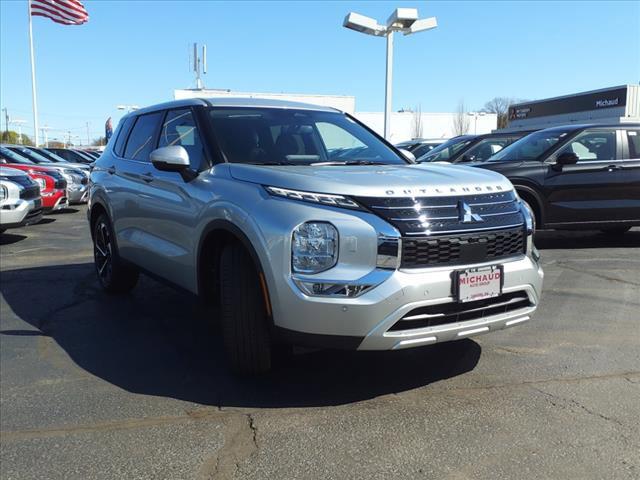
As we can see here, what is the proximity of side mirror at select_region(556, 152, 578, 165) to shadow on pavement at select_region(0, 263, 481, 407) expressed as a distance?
14.5 feet

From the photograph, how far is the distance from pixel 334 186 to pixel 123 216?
283cm

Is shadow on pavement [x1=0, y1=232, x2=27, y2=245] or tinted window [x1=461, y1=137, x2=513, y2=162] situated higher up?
tinted window [x1=461, y1=137, x2=513, y2=162]

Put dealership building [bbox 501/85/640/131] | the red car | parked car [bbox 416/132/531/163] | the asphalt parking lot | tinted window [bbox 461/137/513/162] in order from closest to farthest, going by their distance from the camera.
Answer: the asphalt parking lot
parked car [bbox 416/132/531/163]
tinted window [bbox 461/137/513/162]
the red car
dealership building [bbox 501/85/640/131]

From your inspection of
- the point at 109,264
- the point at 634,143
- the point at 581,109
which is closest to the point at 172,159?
the point at 109,264

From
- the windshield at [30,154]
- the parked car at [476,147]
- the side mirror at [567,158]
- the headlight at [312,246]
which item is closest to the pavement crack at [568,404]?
the headlight at [312,246]

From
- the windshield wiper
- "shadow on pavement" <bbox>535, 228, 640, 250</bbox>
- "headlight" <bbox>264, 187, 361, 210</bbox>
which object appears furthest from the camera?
"shadow on pavement" <bbox>535, 228, 640, 250</bbox>

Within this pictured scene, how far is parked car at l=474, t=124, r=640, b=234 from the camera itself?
25.2 feet

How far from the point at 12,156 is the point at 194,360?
491 inches

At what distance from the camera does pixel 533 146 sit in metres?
8.31

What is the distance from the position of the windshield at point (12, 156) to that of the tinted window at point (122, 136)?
32.2 ft

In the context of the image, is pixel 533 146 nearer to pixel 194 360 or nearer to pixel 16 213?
pixel 194 360

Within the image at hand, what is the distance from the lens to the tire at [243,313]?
3.24m

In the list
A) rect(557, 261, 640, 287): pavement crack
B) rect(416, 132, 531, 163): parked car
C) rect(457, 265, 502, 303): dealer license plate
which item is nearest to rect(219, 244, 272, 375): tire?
rect(457, 265, 502, 303): dealer license plate

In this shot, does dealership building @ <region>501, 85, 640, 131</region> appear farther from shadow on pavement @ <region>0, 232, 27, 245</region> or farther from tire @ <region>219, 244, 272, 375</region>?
tire @ <region>219, 244, 272, 375</region>
